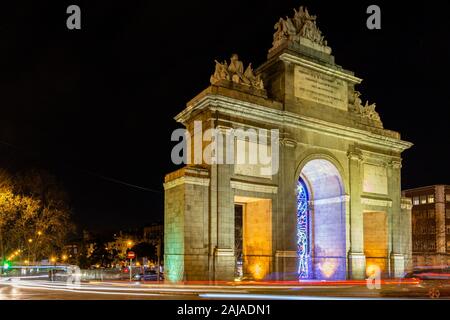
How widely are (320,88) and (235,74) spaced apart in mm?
6708

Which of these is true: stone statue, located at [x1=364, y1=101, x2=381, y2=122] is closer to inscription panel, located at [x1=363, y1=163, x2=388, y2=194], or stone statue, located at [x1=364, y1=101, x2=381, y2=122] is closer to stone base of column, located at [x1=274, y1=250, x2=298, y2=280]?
inscription panel, located at [x1=363, y1=163, x2=388, y2=194]

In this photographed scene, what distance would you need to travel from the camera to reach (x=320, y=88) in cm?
3559

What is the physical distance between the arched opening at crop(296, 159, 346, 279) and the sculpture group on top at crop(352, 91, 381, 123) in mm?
5374

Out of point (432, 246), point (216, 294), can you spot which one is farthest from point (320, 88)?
point (432, 246)

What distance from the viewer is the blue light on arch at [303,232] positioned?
119ft

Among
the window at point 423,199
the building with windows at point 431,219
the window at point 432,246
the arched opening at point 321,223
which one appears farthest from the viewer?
the window at point 423,199

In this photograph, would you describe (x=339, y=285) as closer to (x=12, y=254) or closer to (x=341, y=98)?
(x=341, y=98)

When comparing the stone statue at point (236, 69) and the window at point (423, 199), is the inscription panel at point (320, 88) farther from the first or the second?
the window at point (423, 199)

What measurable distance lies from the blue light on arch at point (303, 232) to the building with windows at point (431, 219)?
49180 mm

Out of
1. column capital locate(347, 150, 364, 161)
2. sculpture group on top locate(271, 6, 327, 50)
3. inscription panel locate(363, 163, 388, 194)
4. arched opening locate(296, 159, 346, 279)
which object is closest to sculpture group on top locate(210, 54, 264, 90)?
sculpture group on top locate(271, 6, 327, 50)

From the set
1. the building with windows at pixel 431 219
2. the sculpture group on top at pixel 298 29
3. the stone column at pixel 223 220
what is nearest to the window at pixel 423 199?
the building with windows at pixel 431 219

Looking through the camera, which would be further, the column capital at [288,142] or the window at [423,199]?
the window at [423,199]

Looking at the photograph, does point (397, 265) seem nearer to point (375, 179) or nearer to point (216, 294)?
point (375, 179)

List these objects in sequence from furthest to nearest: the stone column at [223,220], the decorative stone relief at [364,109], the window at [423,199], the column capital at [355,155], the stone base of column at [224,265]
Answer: the window at [423,199] < the decorative stone relief at [364,109] < the column capital at [355,155] < the stone column at [223,220] < the stone base of column at [224,265]
